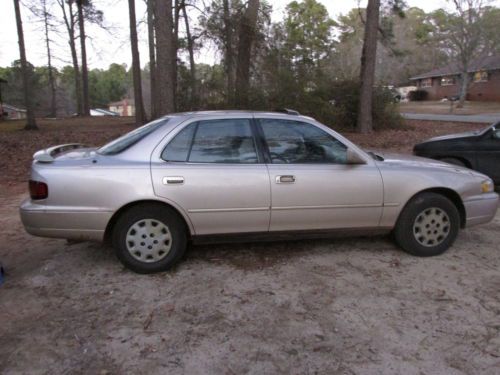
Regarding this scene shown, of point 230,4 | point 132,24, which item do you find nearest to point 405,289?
point 230,4

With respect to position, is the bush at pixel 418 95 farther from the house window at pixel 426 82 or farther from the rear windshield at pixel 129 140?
the rear windshield at pixel 129 140

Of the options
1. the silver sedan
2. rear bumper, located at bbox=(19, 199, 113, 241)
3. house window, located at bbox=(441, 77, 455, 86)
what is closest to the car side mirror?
the silver sedan

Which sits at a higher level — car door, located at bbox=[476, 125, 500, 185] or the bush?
the bush

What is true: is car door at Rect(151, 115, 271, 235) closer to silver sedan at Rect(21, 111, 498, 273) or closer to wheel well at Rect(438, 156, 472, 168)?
silver sedan at Rect(21, 111, 498, 273)

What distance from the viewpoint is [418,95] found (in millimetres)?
55469

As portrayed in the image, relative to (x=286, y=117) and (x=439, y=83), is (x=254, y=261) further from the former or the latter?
A: (x=439, y=83)

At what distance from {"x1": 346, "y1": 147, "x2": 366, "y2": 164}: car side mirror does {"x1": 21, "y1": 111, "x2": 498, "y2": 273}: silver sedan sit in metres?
0.01

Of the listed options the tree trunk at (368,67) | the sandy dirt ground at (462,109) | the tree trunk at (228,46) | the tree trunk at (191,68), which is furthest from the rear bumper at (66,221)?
the sandy dirt ground at (462,109)

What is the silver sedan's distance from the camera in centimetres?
409

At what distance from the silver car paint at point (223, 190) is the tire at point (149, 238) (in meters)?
0.12

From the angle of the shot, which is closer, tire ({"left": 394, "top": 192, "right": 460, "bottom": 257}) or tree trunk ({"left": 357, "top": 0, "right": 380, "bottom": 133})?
tire ({"left": 394, "top": 192, "right": 460, "bottom": 257})

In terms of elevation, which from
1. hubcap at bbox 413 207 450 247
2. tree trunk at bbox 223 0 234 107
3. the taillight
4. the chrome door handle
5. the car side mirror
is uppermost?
tree trunk at bbox 223 0 234 107

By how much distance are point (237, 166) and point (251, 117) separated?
572 mm

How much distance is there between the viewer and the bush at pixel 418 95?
55.2 m
